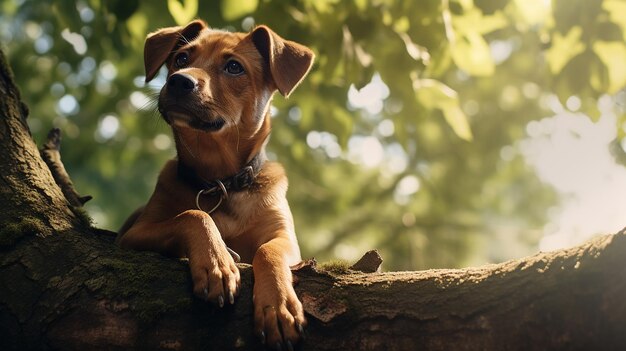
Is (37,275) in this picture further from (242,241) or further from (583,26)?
(583,26)

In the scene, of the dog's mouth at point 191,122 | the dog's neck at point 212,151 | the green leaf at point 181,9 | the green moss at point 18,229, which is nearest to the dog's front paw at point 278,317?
the green moss at point 18,229

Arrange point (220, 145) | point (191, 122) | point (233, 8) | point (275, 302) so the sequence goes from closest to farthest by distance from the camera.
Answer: point (275, 302) < point (191, 122) < point (220, 145) < point (233, 8)

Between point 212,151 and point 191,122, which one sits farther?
point 212,151

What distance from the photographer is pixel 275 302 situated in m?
2.46

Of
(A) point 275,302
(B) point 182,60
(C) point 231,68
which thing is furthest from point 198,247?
(B) point 182,60

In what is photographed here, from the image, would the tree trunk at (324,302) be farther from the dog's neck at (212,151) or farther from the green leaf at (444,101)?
the green leaf at (444,101)

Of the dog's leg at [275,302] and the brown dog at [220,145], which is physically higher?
the brown dog at [220,145]

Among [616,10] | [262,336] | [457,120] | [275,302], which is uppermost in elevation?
[616,10]

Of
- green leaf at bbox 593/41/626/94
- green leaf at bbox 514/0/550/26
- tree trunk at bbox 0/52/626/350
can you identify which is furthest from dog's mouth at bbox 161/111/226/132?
green leaf at bbox 593/41/626/94

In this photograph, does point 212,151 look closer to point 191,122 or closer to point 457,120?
point 191,122

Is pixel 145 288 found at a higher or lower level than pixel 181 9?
lower

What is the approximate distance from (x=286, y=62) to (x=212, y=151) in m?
0.75

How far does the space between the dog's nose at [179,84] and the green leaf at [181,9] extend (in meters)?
0.92

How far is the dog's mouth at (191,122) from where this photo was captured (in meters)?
3.54
